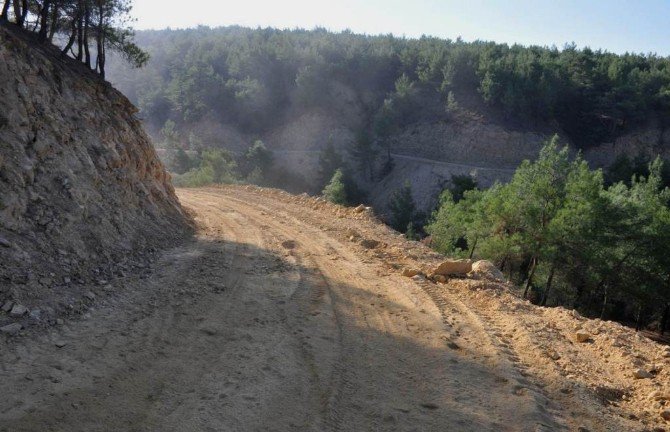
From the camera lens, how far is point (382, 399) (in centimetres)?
537

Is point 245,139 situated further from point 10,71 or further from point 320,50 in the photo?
point 10,71

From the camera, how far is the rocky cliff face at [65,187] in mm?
6945

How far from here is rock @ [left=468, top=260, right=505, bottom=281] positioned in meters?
9.92

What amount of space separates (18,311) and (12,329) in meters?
0.38

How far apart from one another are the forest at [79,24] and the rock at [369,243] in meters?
8.46

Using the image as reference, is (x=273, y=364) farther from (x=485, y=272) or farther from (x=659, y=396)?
(x=485, y=272)

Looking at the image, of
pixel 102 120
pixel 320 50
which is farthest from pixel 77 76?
pixel 320 50

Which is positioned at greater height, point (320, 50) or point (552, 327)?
point (320, 50)

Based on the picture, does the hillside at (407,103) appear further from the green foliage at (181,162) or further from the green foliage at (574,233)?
the green foliage at (574,233)

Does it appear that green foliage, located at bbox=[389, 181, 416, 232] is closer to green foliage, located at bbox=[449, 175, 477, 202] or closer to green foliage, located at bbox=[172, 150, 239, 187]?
green foliage, located at bbox=[449, 175, 477, 202]

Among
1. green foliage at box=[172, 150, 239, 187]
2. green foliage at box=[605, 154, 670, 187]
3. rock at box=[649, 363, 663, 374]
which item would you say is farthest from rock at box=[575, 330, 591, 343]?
green foliage at box=[605, 154, 670, 187]

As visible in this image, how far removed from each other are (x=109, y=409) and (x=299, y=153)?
2370 inches

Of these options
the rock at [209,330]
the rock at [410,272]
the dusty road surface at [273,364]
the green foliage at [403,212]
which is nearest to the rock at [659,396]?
the dusty road surface at [273,364]

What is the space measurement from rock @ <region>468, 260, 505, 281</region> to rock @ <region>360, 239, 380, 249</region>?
8.74 ft
